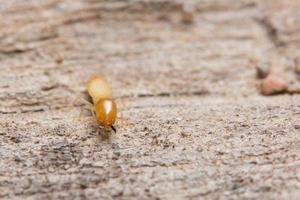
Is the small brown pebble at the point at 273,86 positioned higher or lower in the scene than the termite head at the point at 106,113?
higher

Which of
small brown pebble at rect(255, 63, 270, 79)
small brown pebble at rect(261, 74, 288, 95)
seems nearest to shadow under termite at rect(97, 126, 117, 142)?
small brown pebble at rect(261, 74, 288, 95)

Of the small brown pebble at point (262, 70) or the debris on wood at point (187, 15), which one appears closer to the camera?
the small brown pebble at point (262, 70)

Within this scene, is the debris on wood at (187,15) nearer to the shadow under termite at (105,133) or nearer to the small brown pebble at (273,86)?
the small brown pebble at (273,86)

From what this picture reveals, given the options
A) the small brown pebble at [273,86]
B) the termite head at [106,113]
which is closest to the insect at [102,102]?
the termite head at [106,113]

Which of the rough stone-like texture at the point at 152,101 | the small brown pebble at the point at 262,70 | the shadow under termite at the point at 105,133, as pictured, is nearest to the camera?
the rough stone-like texture at the point at 152,101

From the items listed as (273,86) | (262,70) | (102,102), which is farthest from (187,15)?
(102,102)

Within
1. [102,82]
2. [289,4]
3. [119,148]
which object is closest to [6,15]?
[102,82]
